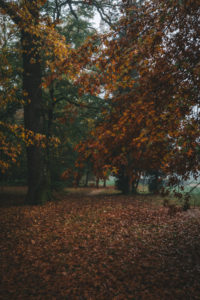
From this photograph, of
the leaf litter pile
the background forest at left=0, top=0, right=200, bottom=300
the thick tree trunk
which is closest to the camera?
the background forest at left=0, top=0, right=200, bottom=300

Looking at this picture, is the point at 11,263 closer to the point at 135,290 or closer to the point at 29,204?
the point at 135,290

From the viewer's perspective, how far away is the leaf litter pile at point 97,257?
3955mm

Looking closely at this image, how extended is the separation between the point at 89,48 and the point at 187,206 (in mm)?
3777

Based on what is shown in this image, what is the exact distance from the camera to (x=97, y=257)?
516 centimetres

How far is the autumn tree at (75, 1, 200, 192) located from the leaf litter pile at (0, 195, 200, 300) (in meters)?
1.92

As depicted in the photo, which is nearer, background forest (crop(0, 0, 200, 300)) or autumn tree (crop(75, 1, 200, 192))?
autumn tree (crop(75, 1, 200, 192))

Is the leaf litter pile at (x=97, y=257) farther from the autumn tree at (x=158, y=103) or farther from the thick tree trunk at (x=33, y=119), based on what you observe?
the autumn tree at (x=158, y=103)

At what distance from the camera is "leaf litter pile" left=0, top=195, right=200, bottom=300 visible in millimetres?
3955

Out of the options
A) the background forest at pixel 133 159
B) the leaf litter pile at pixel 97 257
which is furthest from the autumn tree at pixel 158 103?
the leaf litter pile at pixel 97 257

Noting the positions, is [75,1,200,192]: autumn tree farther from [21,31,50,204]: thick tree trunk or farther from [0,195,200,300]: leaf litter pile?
[21,31,50,204]: thick tree trunk

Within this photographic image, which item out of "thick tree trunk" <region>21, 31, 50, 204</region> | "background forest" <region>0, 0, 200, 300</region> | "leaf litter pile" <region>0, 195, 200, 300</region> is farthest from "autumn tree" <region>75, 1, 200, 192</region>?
"thick tree trunk" <region>21, 31, 50, 204</region>

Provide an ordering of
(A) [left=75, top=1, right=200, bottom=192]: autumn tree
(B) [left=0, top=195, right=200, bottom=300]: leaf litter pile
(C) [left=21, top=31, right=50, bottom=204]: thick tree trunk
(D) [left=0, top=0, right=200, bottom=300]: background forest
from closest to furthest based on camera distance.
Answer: (A) [left=75, top=1, right=200, bottom=192]: autumn tree, (D) [left=0, top=0, right=200, bottom=300]: background forest, (B) [left=0, top=195, right=200, bottom=300]: leaf litter pile, (C) [left=21, top=31, right=50, bottom=204]: thick tree trunk

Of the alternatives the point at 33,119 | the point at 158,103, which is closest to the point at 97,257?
the point at 158,103

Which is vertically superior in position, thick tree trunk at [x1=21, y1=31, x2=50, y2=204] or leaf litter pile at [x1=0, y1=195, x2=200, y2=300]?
thick tree trunk at [x1=21, y1=31, x2=50, y2=204]
